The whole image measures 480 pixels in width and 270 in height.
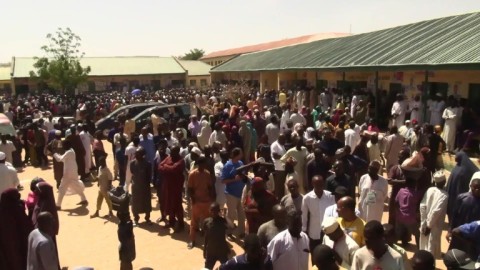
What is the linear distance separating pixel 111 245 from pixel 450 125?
9.22m

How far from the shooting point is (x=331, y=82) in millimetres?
22266

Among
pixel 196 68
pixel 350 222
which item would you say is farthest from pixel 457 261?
pixel 196 68

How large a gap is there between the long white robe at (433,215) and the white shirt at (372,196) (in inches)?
21.6

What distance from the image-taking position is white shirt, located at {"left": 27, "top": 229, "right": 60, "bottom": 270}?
4711 millimetres

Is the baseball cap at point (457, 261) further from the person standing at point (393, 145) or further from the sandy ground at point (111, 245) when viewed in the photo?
the person standing at point (393, 145)

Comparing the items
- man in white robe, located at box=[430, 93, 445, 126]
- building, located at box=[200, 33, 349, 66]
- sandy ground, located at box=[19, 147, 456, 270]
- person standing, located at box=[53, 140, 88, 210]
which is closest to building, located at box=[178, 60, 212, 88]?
building, located at box=[200, 33, 349, 66]

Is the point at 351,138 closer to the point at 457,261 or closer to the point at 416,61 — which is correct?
A: the point at 416,61

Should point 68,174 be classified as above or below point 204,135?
below

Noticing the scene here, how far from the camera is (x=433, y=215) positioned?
5.74 m

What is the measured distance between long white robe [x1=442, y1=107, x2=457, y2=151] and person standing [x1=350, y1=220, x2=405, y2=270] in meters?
9.40

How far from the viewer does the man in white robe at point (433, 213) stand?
226 inches

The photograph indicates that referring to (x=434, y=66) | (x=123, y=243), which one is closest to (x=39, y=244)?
(x=123, y=243)

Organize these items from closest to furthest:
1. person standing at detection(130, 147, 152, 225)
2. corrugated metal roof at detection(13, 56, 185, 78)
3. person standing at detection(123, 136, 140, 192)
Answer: person standing at detection(130, 147, 152, 225) → person standing at detection(123, 136, 140, 192) → corrugated metal roof at detection(13, 56, 185, 78)

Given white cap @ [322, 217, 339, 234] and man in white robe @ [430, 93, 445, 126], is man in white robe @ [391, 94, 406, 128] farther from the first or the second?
white cap @ [322, 217, 339, 234]
